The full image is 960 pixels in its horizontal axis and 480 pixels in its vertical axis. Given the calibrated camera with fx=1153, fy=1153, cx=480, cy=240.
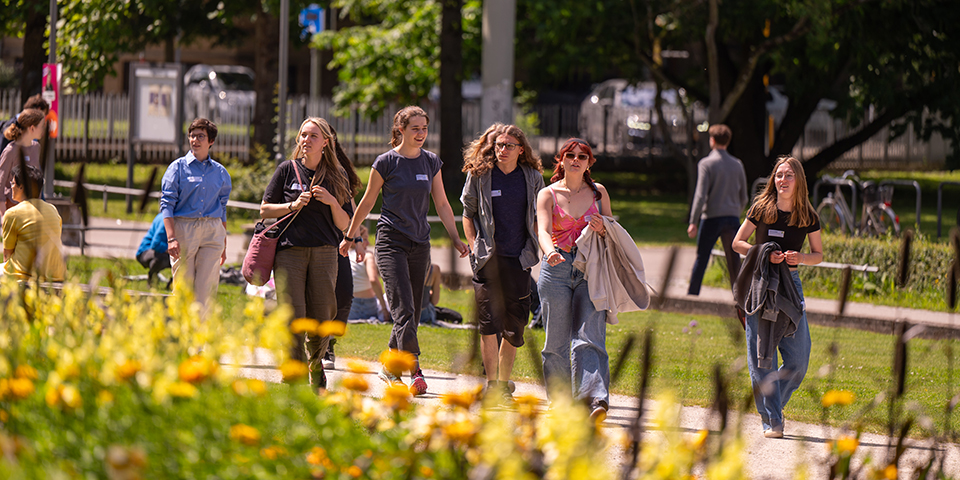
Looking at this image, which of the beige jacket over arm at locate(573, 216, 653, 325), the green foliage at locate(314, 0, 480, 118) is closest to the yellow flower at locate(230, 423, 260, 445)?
the beige jacket over arm at locate(573, 216, 653, 325)

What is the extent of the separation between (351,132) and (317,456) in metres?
25.9

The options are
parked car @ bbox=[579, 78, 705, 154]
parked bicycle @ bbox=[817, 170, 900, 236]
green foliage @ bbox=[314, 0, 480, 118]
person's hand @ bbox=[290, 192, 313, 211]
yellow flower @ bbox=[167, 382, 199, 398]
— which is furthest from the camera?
parked car @ bbox=[579, 78, 705, 154]

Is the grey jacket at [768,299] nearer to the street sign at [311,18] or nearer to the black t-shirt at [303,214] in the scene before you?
the black t-shirt at [303,214]

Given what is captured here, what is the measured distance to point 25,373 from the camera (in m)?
3.09

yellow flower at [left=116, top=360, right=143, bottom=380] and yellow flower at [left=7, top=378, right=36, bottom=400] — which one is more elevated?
yellow flower at [left=116, top=360, right=143, bottom=380]

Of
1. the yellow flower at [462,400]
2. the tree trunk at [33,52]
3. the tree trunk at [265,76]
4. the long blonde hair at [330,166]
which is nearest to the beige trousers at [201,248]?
the long blonde hair at [330,166]

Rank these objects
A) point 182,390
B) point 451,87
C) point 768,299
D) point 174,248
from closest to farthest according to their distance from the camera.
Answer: point 182,390, point 768,299, point 174,248, point 451,87

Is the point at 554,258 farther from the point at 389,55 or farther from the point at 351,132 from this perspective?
the point at 351,132

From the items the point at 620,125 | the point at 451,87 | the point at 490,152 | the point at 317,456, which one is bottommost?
the point at 317,456

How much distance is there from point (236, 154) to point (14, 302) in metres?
24.4

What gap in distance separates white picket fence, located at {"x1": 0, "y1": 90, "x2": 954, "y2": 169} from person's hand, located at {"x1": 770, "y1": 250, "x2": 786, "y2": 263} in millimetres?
15877

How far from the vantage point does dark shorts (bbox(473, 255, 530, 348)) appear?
22.8 feet

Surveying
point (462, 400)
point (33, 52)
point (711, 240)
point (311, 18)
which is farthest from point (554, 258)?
point (311, 18)

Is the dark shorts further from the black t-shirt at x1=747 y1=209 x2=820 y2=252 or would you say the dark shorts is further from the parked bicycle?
the parked bicycle
